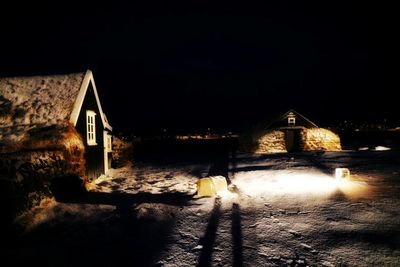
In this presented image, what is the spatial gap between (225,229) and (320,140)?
68.6 feet

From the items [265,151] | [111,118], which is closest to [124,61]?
[111,118]

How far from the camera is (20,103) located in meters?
10.5

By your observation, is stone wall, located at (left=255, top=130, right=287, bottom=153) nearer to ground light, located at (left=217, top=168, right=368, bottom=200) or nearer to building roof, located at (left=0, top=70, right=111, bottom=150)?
ground light, located at (left=217, top=168, right=368, bottom=200)

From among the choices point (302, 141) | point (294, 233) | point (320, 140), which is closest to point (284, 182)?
point (294, 233)

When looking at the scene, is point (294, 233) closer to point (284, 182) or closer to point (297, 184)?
point (297, 184)

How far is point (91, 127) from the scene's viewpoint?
1216 centimetres

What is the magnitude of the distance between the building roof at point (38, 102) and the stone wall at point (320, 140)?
20184mm

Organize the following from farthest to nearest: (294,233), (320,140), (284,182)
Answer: (320,140)
(284,182)
(294,233)

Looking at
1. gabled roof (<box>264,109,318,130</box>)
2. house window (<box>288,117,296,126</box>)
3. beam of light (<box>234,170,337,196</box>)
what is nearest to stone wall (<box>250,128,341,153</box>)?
gabled roof (<box>264,109,318,130</box>)

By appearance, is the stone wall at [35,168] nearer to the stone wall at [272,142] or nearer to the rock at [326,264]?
the rock at [326,264]

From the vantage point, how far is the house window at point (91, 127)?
456 inches

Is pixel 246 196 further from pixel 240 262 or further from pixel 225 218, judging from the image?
pixel 240 262

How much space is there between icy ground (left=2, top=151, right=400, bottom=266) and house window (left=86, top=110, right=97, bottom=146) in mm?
3275

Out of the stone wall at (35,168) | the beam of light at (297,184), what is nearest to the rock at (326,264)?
the beam of light at (297,184)
